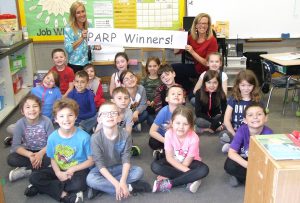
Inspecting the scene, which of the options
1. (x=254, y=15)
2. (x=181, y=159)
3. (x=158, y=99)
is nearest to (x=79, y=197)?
(x=181, y=159)

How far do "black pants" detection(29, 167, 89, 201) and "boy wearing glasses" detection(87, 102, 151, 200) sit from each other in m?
0.07

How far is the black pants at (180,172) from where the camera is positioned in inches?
102

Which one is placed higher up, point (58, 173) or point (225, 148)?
point (58, 173)

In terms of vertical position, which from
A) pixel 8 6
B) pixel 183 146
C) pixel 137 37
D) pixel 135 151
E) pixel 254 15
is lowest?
pixel 135 151

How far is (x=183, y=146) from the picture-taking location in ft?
8.71

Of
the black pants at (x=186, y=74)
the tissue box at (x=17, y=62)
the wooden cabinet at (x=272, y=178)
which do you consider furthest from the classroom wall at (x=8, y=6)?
the wooden cabinet at (x=272, y=178)

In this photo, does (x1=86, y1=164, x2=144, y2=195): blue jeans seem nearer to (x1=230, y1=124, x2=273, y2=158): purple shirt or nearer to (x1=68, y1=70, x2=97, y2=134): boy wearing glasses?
(x1=230, y1=124, x2=273, y2=158): purple shirt

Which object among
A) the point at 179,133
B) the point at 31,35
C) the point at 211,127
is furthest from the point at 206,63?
the point at 31,35

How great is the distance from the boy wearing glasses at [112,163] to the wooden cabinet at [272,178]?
98cm

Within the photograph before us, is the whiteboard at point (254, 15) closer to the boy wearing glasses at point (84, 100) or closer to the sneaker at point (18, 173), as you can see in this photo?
the boy wearing glasses at point (84, 100)

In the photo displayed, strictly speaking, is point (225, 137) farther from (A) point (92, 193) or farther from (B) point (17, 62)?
(B) point (17, 62)

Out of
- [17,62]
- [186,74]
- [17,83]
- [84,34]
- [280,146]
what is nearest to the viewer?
[280,146]

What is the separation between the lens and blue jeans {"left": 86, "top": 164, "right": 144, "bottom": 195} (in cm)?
250

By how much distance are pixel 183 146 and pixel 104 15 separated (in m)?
3.33
